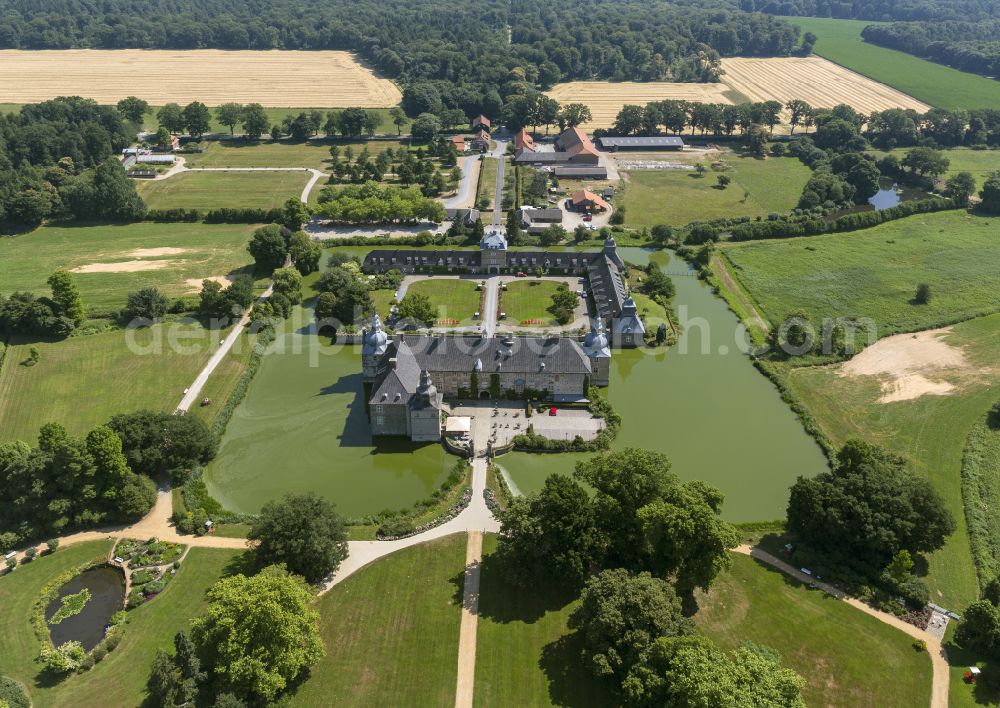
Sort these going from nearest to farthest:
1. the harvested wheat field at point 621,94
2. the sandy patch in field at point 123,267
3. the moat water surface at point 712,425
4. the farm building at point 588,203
→ the moat water surface at point 712,425 → the sandy patch in field at point 123,267 → the farm building at point 588,203 → the harvested wheat field at point 621,94

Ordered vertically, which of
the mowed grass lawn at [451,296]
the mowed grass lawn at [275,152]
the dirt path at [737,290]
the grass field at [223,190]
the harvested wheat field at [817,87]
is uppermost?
the harvested wheat field at [817,87]

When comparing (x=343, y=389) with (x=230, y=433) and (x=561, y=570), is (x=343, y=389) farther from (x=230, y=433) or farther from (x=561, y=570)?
(x=561, y=570)

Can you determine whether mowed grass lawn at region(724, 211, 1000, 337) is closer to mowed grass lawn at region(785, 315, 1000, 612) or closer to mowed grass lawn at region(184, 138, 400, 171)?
mowed grass lawn at region(785, 315, 1000, 612)

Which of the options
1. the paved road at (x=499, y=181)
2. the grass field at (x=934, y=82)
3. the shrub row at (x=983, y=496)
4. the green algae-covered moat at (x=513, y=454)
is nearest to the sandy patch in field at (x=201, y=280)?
the green algae-covered moat at (x=513, y=454)

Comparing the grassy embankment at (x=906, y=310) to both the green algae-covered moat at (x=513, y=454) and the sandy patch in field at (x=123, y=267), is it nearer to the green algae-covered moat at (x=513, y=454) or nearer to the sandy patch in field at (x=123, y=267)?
the green algae-covered moat at (x=513, y=454)

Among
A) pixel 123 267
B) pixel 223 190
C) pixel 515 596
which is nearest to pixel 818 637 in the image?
pixel 515 596

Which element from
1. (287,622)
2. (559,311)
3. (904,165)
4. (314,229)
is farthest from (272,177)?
(904,165)

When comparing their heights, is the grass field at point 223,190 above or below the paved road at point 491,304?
above
